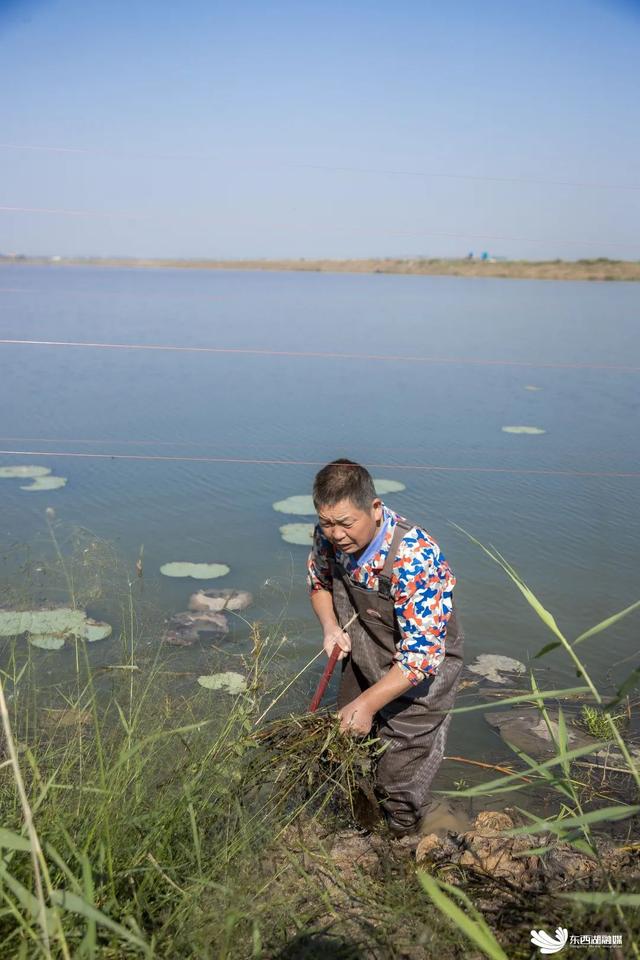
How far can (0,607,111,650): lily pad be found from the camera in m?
4.00

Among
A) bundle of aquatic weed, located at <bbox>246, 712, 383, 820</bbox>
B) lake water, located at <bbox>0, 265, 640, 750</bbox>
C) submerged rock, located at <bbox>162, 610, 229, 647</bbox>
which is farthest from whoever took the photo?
lake water, located at <bbox>0, 265, 640, 750</bbox>

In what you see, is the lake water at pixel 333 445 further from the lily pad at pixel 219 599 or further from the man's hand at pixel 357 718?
the man's hand at pixel 357 718

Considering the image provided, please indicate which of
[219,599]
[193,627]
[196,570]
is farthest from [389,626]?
[196,570]

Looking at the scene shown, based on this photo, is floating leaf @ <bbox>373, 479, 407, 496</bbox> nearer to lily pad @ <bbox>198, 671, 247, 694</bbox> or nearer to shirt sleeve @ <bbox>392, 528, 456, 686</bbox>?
lily pad @ <bbox>198, 671, 247, 694</bbox>

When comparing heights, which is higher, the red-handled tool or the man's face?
the man's face

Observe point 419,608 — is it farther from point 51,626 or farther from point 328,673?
point 51,626

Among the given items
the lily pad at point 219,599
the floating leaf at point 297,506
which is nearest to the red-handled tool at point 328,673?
the lily pad at point 219,599

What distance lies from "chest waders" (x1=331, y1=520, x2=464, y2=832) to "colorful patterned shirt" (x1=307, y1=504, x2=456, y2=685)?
16 centimetres

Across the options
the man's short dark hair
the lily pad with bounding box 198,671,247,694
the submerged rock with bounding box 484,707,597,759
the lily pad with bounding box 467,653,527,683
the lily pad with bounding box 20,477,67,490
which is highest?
the man's short dark hair

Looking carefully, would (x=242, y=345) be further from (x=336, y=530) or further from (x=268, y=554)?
(x=336, y=530)

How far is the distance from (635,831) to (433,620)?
3.14 ft

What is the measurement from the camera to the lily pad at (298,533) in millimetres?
5438

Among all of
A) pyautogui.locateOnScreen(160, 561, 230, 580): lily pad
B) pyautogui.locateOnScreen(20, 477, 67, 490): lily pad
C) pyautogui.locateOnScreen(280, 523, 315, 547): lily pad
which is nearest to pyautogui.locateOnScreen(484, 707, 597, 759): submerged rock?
pyautogui.locateOnScreen(160, 561, 230, 580): lily pad

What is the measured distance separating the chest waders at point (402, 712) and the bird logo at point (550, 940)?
918 millimetres
